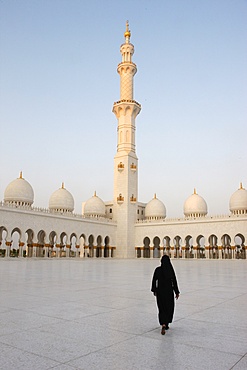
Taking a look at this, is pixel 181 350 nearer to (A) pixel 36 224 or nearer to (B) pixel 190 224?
(A) pixel 36 224

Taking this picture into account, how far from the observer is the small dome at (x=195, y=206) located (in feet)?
116

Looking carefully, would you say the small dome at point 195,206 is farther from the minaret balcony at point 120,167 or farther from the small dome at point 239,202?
the minaret balcony at point 120,167

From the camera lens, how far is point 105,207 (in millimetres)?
39469

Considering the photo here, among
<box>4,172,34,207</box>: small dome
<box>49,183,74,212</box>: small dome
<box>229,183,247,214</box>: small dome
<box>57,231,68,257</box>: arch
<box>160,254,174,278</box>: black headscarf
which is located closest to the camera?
<box>160,254,174,278</box>: black headscarf

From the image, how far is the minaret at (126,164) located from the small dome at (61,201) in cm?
504

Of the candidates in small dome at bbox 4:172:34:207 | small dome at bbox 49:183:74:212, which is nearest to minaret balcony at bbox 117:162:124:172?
small dome at bbox 49:183:74:212

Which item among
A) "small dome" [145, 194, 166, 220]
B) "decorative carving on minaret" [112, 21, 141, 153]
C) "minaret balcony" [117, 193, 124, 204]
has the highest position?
"decorative carving on minaret" [112, 21, 141, 153]

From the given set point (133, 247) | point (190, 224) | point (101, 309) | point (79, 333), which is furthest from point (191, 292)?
point (133, 247)

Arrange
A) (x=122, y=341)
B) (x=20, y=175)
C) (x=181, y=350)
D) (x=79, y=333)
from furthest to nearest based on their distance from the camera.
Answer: (x=20, y=175) → (x=79, y=333) → (x=122, y=341) → (x=181, y=350)

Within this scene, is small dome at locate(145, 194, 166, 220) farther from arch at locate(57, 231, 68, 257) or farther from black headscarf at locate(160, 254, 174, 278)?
black headscarf at locate(160, 254, 174, 278)

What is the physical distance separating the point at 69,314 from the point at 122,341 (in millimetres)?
1339

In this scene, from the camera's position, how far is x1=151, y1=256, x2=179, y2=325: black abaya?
11.9 feet

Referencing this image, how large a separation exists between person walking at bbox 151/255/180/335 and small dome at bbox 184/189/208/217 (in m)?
32.3

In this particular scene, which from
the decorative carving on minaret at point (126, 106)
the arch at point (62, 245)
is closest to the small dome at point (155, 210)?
the decorative carving on minaret at point (126, 106)
